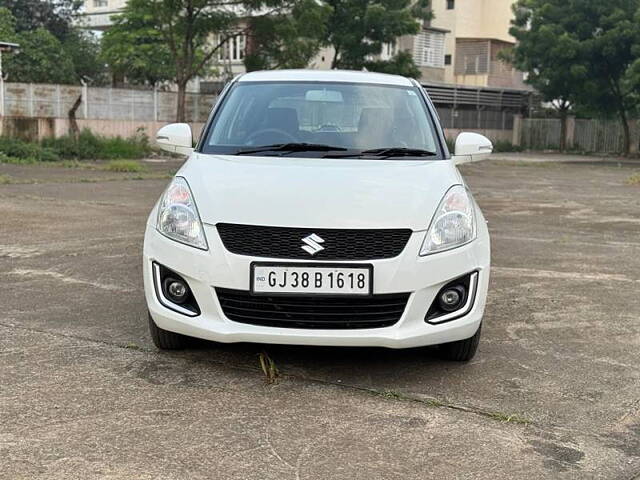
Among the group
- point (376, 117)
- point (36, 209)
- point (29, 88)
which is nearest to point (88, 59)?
point (29, 88)

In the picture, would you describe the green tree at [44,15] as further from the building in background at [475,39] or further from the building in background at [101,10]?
the building in background at [475,39]

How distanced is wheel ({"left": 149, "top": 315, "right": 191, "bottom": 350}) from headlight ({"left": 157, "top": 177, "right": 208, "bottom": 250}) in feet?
1.76

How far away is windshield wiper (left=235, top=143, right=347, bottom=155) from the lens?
14.9ft

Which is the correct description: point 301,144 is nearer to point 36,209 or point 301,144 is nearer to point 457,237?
point 457,237

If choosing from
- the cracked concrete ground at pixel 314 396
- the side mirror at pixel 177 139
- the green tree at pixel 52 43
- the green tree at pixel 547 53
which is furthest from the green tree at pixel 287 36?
the side mirror at pixel 177 139

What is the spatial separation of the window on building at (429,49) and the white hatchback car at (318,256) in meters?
45.1

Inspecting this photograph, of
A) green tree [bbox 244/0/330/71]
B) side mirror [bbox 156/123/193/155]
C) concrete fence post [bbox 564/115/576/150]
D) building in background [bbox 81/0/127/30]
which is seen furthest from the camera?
building in background [bbox 81/0/127/30]

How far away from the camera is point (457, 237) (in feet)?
12.5

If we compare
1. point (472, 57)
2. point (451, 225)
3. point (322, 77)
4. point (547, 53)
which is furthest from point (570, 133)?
point (451, 225)

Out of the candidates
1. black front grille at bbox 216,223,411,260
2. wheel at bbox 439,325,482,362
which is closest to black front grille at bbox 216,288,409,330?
black front grille at bbox 216,223,411,260

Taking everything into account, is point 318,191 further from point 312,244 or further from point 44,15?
point 44,15

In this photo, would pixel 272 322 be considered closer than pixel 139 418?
No

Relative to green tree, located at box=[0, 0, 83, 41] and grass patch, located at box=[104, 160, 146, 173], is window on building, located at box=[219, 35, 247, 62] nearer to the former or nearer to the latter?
green tree, located at box=[0, 0, 83, 41]

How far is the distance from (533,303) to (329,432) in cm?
283
